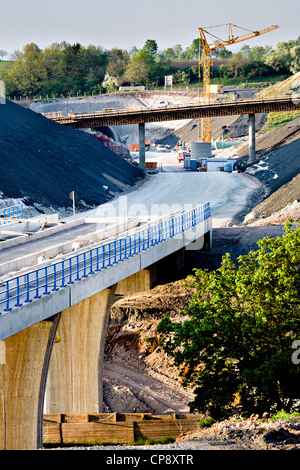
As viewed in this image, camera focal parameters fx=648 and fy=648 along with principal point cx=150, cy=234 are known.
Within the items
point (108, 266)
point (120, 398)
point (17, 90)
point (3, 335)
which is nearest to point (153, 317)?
point (120, 398)

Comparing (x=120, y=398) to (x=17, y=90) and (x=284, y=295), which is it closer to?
(x=284, y=295)

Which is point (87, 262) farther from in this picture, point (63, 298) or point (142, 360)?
point (142, 360)

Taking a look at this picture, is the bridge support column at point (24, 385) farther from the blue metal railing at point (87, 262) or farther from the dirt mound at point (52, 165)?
the dirt mound at point (52, 165)

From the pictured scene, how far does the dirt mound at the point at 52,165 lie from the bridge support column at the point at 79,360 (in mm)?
26146

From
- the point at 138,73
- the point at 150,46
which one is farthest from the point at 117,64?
the point at 150,46

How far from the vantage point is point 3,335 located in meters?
18.3

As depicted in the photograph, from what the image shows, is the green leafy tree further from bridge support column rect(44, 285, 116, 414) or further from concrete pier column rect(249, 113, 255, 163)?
bridge support column rect(44, 285, 116, 414)

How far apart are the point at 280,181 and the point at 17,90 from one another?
290 feet

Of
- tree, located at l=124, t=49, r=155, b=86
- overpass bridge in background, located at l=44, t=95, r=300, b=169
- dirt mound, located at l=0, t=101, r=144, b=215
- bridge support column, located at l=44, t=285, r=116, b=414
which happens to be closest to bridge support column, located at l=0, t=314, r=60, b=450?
bridge support column, located at l=44, t=285, r=116, b=414

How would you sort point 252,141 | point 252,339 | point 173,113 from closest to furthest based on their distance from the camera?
point 252,339, point 173,113, point 252,141

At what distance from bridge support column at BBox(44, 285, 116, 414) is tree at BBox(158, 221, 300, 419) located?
6309 millimetres

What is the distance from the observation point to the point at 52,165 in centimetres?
6238

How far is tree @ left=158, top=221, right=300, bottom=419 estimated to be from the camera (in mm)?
20422

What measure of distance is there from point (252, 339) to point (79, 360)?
8.97m
